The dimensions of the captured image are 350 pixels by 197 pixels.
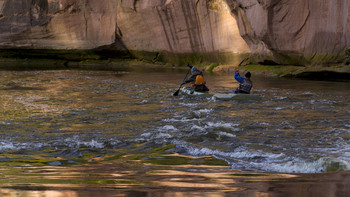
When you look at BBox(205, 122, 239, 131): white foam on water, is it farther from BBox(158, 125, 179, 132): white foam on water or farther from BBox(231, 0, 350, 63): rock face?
BBox(231, 0, 350, 63): rock face

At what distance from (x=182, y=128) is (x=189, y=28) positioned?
2608cm

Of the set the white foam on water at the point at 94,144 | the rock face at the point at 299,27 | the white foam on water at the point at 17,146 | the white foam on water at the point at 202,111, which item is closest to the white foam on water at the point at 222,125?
the white foam on water at the point at 202,111

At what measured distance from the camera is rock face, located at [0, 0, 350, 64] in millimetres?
24078

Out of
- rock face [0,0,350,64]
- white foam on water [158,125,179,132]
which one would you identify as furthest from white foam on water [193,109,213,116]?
rock face [0,0,350,64]

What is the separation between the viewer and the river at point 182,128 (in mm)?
7582

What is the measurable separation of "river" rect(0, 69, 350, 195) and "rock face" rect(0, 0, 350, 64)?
5808 millimetres

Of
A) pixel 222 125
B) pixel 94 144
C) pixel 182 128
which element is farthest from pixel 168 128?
pixel 94 144

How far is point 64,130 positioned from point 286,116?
20.2ft

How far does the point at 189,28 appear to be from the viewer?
119 ft

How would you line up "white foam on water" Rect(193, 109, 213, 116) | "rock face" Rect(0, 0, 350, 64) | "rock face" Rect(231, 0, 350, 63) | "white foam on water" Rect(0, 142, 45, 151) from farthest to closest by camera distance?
1. "rock face" Rect(0, 0, 350, 64)
2. "rock face" Rect(231, 0, 350, 63)
3. "white foam on water" Rect(193, 109, 213, 116)
4. "white foam on water" Rect(0, 142, 45, 151)

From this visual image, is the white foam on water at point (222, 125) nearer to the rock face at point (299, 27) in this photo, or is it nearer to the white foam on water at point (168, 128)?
the white foam on water at point (168, 128)

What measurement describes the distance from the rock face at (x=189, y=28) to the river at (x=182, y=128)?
5.81 m

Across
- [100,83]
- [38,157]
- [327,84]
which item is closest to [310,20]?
[327,84]

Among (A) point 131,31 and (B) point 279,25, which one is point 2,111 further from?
(A) point 131,31
